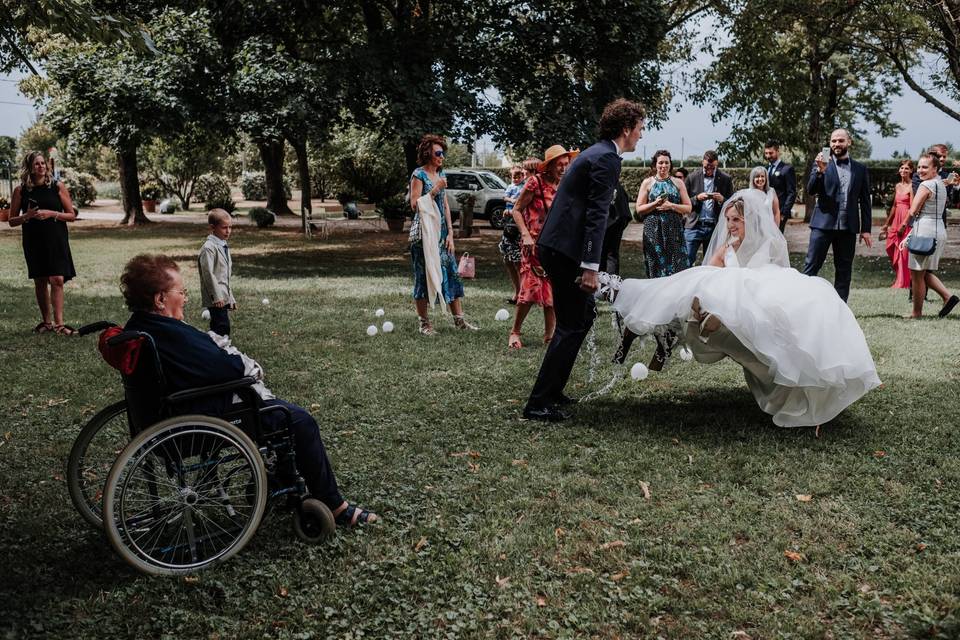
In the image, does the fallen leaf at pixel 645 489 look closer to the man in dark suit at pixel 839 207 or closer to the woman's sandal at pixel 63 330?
the man in dark suit at pixel 839 207

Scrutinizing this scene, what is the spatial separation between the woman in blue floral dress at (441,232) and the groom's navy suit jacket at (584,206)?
9.64 feet

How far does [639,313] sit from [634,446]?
88 centimetres

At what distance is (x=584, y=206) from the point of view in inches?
211

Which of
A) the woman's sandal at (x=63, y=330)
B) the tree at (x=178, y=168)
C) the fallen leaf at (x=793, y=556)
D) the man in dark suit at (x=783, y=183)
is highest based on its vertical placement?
the tree at (x=178, y=168)

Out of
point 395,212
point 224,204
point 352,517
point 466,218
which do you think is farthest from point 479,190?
point 352,517

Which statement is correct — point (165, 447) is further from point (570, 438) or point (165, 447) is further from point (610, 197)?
point (610, 197)

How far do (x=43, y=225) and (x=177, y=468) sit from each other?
249 inches

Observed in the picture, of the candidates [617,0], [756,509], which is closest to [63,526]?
[756,509]

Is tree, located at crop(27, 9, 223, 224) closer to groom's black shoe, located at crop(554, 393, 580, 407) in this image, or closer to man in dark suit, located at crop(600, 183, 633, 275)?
man in dark suit, located at crop(600, 183, 633, 275)

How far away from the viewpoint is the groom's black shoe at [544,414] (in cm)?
557

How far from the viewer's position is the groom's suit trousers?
5.45 metres

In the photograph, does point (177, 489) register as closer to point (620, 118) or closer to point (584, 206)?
point (584, 206)

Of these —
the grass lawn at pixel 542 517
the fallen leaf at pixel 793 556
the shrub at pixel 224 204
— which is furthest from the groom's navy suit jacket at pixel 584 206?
the shrub at pixel 224 204

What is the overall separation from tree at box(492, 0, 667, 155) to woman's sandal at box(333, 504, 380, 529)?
11998 millimetres
